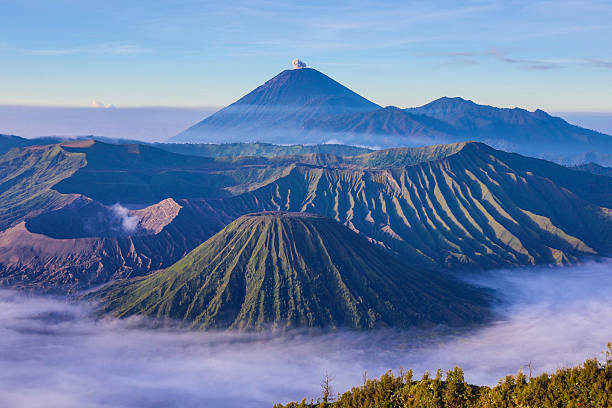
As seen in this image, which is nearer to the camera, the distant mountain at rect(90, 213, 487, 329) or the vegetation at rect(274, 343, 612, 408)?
the vegetation at rect(274, 343, 612, 408)

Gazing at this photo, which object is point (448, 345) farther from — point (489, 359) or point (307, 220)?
point (307, 220)

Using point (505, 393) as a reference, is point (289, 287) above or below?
below

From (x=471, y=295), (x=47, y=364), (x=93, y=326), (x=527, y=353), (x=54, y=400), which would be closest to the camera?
(x=54, y=400)

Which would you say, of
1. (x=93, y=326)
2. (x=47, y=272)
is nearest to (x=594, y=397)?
(x=93, y=326)

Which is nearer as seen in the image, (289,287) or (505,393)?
(505,393)
